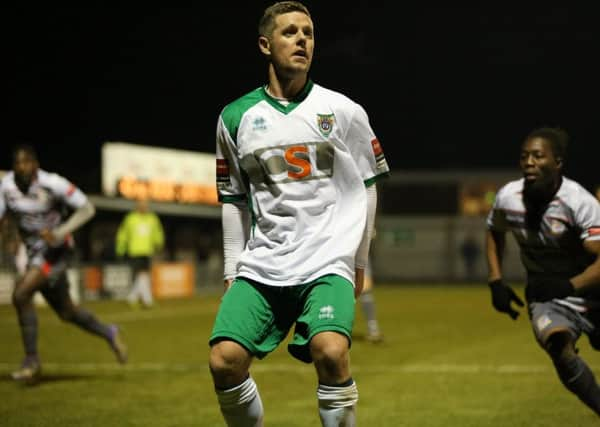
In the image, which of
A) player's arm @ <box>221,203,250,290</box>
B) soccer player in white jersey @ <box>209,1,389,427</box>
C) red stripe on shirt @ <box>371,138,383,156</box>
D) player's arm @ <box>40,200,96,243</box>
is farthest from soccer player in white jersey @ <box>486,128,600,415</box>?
player's arm @ <box>40,200,96,243</box>

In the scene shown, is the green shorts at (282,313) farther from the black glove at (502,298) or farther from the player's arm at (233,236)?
the black glove at (502,298)

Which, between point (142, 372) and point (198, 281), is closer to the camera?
point (142, 372)

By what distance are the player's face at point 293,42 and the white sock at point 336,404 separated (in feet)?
5.01

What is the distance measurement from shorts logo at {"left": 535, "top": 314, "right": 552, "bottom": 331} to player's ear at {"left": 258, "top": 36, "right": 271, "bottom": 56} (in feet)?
8.68

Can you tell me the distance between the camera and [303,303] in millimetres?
4477

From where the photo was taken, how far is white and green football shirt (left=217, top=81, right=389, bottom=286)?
4422mm

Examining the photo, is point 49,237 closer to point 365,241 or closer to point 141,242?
point 365,241

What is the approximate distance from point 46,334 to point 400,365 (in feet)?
21.7

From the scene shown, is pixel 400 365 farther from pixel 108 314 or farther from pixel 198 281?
pixel 198 281

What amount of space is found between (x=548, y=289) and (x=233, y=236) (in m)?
2.30

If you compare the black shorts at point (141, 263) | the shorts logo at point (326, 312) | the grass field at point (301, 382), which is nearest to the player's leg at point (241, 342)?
the shorts logo at point (326, 312)

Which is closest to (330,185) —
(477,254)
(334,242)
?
(334,242)

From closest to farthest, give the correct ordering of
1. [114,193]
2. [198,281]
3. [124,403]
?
[124,403]
[198,281]
[114,193]

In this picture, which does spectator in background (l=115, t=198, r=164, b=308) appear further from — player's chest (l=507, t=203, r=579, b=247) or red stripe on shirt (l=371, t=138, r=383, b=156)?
red stripe on shirt (l=371, t=138, r=383, b=156)
